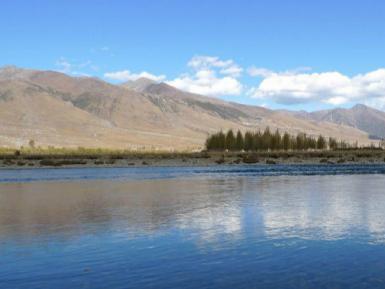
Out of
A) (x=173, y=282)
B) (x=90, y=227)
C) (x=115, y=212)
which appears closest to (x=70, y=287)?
(x=173, y=282)

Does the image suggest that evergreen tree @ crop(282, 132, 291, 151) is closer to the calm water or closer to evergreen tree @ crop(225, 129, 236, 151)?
evergreen tree @ crop(225, 129, 236, 151)

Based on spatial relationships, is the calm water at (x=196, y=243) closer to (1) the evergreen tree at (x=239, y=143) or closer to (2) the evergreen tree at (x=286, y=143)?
(1) the evergreen tree at (x=239, y=143)

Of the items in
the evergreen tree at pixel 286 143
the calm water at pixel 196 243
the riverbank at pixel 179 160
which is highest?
the evergreen tree at pixel 286 143

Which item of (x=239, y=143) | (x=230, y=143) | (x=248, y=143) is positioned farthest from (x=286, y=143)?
(x=230, y=143)

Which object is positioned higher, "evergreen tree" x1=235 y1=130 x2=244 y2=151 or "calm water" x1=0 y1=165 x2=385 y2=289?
"evergreen tree" x1=235 y1=130 x2=244 y2=151

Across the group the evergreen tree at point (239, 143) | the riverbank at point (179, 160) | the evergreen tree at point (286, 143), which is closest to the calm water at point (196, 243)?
the riverbank at point (179, 160)

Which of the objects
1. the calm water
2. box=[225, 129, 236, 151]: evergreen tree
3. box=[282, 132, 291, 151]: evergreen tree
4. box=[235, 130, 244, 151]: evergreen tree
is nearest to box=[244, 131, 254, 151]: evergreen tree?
box=[235, 130, 244, 151]: evergreen tree

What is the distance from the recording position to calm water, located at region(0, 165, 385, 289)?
39.8 ft

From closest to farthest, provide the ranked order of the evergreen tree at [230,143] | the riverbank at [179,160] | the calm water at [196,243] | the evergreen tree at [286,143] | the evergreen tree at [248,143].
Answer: the calm water at [196,243] < the riverbank at [179,160] < the evergreen tree at [230,143] < the evergreen tree at [248,143] < the evergreen tree at [286,143]

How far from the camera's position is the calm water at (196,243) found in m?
12.1

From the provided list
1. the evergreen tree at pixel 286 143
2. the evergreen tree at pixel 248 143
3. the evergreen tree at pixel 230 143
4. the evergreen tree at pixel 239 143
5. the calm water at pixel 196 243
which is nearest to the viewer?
the calm water at pixel 196 243

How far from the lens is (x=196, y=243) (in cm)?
1603

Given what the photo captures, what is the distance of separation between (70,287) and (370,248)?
321 inches

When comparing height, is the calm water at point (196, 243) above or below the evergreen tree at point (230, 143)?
below
